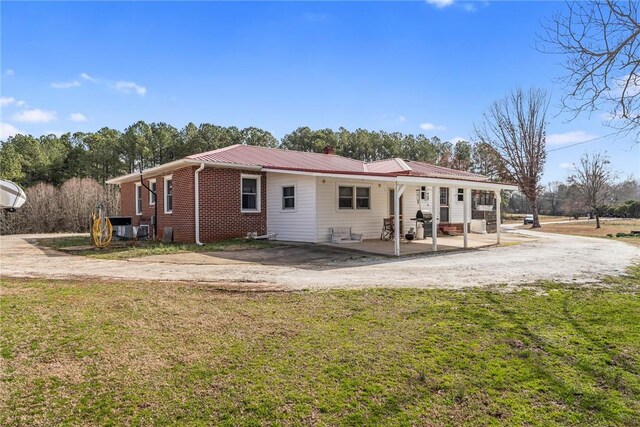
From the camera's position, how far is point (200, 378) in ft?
10.9

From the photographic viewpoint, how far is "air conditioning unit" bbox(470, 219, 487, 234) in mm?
21328

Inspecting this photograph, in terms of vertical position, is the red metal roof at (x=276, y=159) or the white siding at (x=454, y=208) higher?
the red metal roof at (x=276, y=159)

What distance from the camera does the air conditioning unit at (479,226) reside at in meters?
21.3

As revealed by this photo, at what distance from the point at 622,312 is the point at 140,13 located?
12.0m

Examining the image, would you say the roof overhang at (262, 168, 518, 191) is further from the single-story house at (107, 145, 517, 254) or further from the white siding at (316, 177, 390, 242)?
the white siding at (316, 177, 390, 242)

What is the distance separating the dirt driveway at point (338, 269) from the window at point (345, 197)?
340cm

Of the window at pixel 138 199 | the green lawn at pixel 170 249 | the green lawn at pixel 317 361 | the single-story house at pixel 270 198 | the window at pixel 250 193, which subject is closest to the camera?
the green lawn at pixel 317 361

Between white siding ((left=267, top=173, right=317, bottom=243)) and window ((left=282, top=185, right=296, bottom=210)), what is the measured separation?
0.40 feet

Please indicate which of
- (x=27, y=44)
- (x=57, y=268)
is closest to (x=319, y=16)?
(x=27, y=44)

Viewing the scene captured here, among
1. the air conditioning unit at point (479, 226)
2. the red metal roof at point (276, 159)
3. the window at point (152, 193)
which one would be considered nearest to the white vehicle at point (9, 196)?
the red metal roof at point (276, 159)

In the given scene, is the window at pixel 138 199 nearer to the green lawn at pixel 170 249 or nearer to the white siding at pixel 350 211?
the green lawn at pixel 170 249

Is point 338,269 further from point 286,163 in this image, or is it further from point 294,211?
point 286,163

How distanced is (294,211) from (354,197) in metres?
2.51

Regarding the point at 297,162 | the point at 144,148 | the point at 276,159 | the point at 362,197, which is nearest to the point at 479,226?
the point at 362,197
